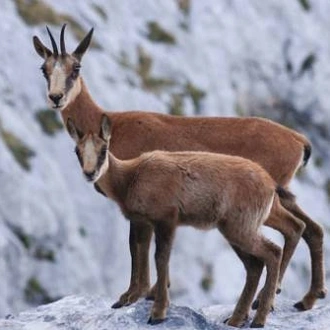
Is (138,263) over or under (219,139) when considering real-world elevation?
under

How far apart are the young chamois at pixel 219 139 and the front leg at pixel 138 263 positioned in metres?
1.79

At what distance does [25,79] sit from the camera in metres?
39.0

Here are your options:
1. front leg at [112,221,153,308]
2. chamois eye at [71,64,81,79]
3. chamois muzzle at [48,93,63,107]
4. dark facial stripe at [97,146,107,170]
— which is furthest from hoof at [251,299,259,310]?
chamois eye at [71,64,81,79]

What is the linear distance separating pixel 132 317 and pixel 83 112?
A: 4.23 metres

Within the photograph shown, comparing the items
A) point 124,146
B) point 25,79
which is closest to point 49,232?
point 25,79

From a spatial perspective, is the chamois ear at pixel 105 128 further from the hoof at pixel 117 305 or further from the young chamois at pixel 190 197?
the hoof at pixel 117 305

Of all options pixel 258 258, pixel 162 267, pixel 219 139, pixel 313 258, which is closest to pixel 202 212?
pixel 162 267

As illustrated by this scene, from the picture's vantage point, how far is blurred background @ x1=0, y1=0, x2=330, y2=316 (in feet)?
113

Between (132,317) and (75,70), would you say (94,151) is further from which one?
(75,70)

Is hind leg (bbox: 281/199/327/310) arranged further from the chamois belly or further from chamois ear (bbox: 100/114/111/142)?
chamois ear (bbox: 100/114/111/142)

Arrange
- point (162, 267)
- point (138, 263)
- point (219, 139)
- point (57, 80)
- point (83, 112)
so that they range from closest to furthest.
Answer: point (162, 267) → point (138, 263) → point (57, 80) → point (219, 139) → point (83, 112)

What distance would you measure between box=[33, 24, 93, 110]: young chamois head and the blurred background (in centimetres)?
1567

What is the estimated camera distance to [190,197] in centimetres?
1493

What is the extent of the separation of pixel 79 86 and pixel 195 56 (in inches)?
1100
